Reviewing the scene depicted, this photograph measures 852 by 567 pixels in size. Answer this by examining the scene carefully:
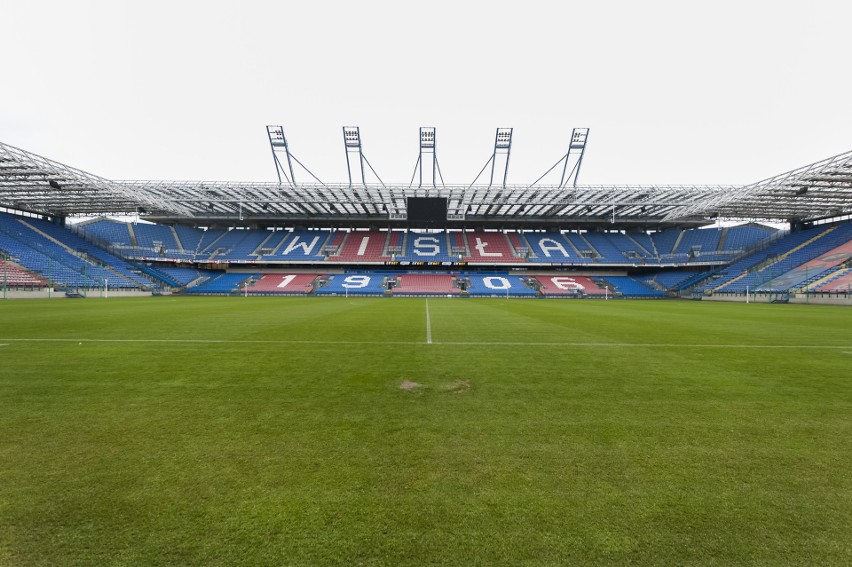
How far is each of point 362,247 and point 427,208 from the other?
12.9 metres

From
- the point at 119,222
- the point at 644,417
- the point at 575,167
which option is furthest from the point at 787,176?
the point at 119,222

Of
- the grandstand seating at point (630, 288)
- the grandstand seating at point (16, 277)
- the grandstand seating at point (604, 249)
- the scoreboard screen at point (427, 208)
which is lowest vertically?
the grandstand seating at point (630, 288)

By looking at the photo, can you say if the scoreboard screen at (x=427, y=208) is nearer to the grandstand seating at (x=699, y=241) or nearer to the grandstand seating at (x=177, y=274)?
the grandstand seating at (x=177, y=274)

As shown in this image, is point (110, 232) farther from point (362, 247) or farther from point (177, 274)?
point (362, 247)

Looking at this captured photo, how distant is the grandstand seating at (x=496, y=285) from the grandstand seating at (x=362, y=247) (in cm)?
1172

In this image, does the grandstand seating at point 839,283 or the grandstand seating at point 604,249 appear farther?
the grandstand seating at point 604,249

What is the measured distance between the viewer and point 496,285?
49.3 m

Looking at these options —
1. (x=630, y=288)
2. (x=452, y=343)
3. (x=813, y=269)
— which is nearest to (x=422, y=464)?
(x=452, y=343)

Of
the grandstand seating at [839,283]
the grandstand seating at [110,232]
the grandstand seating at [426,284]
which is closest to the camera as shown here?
the grandstand seating at [839,283]

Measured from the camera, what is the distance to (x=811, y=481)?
2.62 m

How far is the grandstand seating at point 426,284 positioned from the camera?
47438 mm

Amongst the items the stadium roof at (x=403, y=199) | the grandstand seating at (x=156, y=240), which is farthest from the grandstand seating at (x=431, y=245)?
the stadium roof at (x=403, y=199)

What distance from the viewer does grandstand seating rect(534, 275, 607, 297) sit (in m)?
47.1

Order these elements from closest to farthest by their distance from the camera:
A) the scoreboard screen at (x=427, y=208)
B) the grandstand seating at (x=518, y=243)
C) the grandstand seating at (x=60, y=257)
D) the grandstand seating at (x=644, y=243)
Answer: the grandstand seating at (x=60, y=257) < the scoreboard screen at (x=427, y=208) < the grandstand seating at (x=644, y=243) < the grandstand seating at (x=518, y=243)
